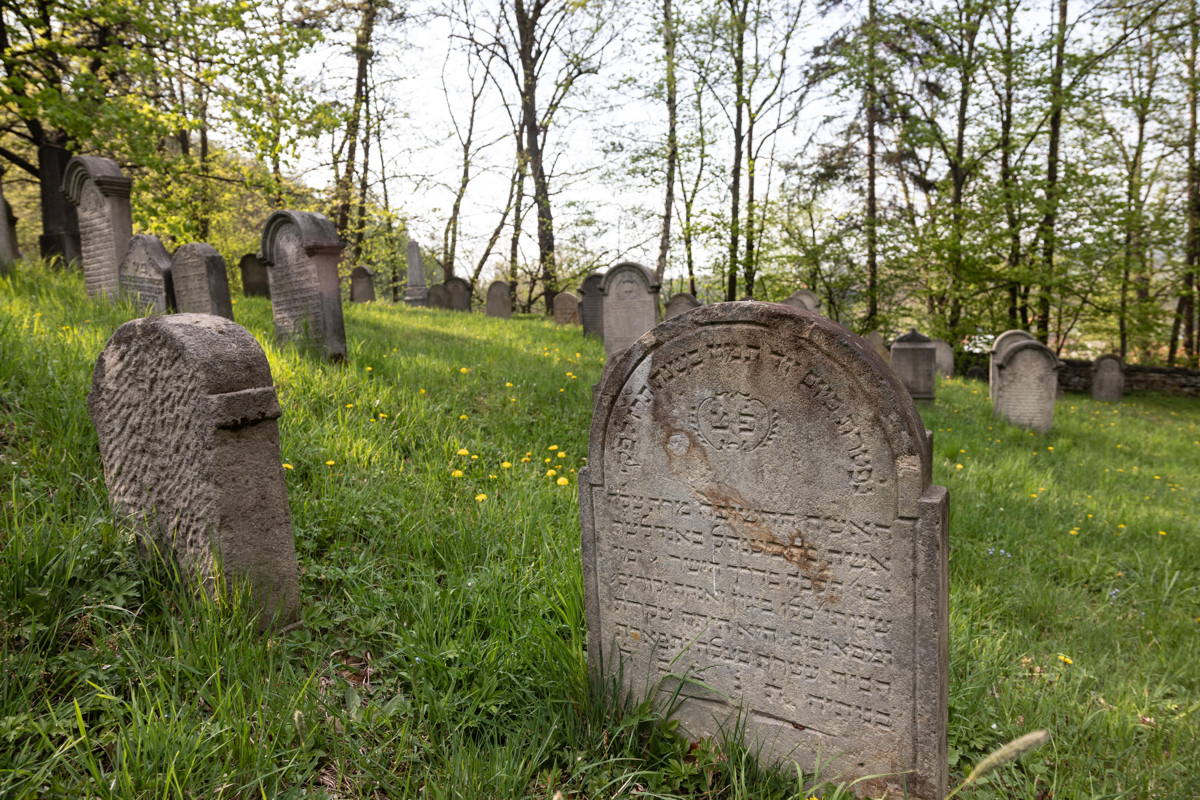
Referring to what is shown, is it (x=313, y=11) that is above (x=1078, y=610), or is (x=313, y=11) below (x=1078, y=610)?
above

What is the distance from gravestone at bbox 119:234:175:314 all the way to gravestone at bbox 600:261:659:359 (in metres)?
5.40

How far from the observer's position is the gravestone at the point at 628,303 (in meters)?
9.84

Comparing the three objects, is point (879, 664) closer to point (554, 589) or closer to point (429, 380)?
point (554, 589)

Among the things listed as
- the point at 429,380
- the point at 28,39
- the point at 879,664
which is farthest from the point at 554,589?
the point at 28,39

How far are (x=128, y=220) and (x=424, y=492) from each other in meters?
6.11

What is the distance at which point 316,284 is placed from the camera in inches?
257

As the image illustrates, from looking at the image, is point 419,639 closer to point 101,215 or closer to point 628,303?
point 101,215

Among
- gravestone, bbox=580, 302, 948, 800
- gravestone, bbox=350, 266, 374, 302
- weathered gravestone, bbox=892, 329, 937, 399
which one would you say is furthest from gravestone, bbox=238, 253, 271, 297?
gravestone, bbox=580, 302, 948, 800

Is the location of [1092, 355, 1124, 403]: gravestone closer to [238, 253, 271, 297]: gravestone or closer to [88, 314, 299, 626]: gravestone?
[238, 253, 271, 297]: gravestone

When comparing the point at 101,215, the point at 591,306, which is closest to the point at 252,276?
the point at 101,215

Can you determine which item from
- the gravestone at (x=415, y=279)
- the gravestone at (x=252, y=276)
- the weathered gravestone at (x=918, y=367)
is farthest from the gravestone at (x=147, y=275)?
the weathered gravestone at (x=918, y=367)

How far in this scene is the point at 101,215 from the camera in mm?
7711

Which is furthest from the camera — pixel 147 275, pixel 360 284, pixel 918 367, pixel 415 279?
pixel 415 279

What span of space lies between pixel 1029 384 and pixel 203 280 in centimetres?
1034
